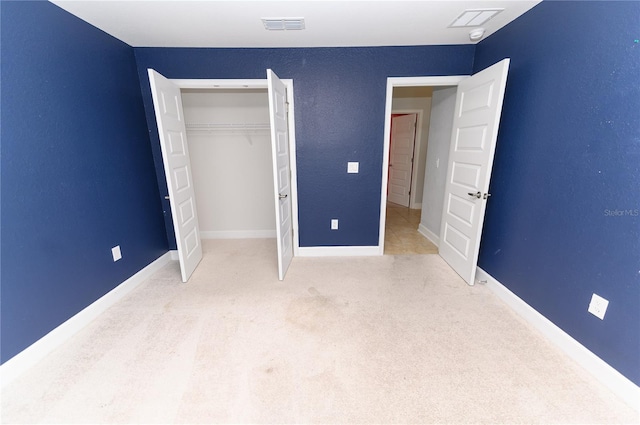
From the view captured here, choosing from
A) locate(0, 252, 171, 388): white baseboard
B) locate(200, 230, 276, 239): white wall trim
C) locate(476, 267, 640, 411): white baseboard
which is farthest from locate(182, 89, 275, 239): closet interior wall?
locate(476, 267, 640, 411): white baseboard

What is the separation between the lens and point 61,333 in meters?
1.78

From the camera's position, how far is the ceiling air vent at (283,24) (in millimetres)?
2033

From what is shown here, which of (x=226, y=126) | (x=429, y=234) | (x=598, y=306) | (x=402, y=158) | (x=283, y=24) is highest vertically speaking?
(x=283, y=24)

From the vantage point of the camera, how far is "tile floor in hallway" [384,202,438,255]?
3.32 metres

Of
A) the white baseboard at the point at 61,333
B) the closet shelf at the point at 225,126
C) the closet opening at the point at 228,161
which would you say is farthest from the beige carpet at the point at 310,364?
the closet shelf at the point at 225,126

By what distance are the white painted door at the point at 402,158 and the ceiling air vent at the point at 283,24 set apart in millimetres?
3702

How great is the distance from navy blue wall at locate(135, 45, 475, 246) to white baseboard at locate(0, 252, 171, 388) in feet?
2.81

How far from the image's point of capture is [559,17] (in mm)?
1666

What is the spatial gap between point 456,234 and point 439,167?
1.17 meters

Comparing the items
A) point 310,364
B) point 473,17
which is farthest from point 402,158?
point 310,364

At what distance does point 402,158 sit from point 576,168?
4151 millimetres

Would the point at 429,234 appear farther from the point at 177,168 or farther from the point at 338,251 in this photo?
the point at 177,168

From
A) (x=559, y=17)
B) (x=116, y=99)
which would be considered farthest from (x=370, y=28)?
(x=116, y=99)

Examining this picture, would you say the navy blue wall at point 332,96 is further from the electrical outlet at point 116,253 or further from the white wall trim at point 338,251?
the electrical outlet at point 116,253
